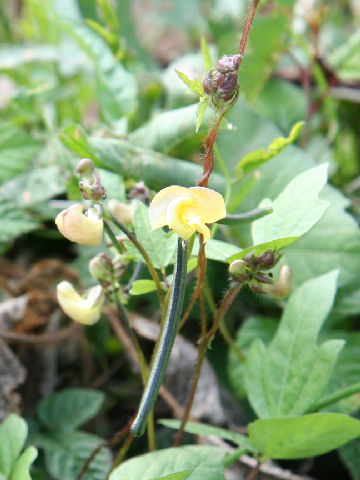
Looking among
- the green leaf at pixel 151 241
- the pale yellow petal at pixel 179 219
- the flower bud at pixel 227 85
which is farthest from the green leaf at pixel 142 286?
the flower bud at pixel 227 85

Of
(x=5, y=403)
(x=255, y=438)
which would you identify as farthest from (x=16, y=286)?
(x=255, y=438)

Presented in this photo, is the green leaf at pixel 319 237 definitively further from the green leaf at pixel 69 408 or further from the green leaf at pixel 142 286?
the green leaf at pixel 69 408

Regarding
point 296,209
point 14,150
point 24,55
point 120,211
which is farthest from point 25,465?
point 24,55

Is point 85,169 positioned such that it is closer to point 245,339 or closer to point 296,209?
point 296,209

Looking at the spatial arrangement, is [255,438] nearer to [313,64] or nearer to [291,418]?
[291,418]

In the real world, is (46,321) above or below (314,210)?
below

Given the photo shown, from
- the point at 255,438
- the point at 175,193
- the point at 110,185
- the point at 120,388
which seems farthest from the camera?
the point at 120,388

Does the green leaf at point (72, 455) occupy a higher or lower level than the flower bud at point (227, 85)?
lower
